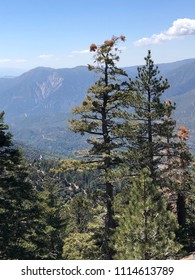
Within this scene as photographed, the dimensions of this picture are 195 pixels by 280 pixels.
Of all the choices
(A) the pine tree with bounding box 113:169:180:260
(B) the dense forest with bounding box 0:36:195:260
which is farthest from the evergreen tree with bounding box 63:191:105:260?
(A) the pine tree with bounding box 113:169:180:260

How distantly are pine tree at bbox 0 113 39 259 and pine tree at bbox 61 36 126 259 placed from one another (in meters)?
3.50

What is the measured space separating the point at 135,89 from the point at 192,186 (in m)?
8.94

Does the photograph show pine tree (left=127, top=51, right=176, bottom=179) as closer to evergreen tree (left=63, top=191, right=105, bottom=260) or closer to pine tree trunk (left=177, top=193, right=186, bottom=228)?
evergreen tree (left=63, top=191, right=105, bottom=260)

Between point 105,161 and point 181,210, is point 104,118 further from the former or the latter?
point 181,210

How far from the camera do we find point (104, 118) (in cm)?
2569

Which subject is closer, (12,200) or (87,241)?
(12,200)

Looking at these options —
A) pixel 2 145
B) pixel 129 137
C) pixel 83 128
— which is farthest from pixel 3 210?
pixel 129 137

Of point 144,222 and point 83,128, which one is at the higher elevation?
point 83,128

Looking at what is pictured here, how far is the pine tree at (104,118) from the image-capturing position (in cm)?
2462

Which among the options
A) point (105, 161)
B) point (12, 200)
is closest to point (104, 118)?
point (105, 161)

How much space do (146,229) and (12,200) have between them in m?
11.7

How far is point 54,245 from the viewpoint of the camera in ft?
164

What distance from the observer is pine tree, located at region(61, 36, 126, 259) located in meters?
24.6
